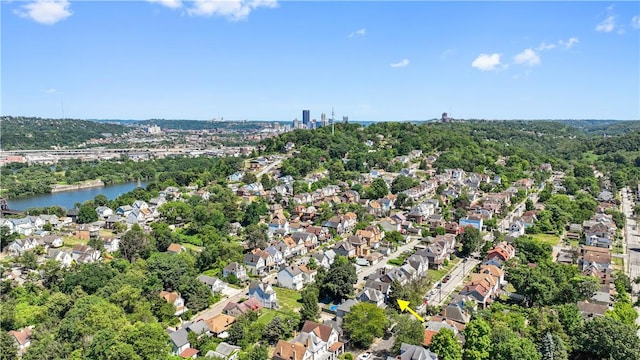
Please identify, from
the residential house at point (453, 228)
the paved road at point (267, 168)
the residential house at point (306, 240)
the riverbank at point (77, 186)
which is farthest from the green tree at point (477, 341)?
the riverbank at point (77, 186)

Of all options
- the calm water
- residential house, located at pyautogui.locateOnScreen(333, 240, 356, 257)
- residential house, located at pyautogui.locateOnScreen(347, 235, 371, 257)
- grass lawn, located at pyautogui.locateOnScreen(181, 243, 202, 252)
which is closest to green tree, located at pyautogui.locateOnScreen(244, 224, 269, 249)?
grass lawn, located at pyautogui.locateOnScreen(181, 243, 202, 252)

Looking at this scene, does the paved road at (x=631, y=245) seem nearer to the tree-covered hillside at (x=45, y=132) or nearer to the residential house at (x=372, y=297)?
the residential house at (x=372, y=297)

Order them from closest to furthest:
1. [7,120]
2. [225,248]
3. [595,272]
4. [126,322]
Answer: [126,322], [595,272], [225,248], [7,120]

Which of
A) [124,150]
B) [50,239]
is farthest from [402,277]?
[124,150]

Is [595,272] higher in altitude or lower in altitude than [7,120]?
lower

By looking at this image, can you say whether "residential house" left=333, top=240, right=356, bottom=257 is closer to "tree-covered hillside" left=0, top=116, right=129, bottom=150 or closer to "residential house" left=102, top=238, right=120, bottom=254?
"residential house" left=102, top=238, right=120, bottom=254

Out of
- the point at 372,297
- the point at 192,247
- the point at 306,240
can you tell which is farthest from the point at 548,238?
the point at 192,247

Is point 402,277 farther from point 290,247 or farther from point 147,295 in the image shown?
point 147,295
